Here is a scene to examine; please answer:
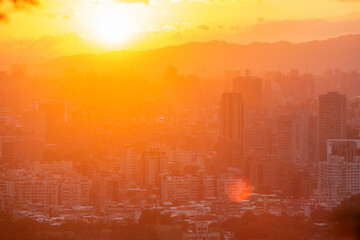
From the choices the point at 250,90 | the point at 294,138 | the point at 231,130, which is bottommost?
the point at 294,138

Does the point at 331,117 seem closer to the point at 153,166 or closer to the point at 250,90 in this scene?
the point at 250,90

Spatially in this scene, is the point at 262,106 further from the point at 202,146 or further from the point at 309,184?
the point at 309,184

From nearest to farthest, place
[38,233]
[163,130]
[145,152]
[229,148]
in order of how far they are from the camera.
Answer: [38,233]
[145,152]
[229,148]
[163,130]

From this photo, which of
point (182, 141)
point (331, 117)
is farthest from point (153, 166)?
point (331, 117)

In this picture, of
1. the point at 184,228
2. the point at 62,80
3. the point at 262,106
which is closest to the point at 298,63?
the point at 262,106

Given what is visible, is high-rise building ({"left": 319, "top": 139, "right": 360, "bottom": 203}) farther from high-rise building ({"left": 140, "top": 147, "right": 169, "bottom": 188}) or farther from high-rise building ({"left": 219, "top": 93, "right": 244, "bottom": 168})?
high-rise building ({"left": 140, "top": 147, "right": 169, "bottom": 188})

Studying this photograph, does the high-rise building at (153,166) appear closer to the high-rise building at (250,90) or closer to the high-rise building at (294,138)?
the high-rise building at (294,138)
